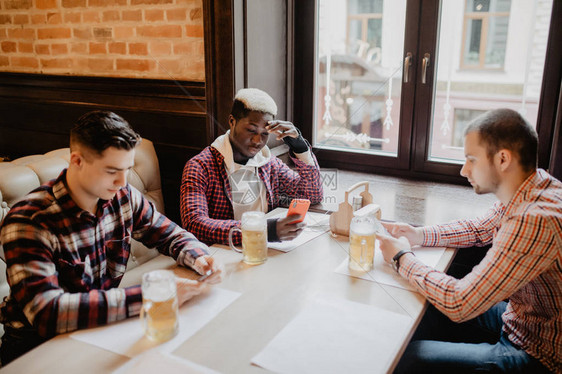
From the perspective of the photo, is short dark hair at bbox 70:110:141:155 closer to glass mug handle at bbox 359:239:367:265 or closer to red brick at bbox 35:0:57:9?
glass mug handle at bbox 359:239:367:265

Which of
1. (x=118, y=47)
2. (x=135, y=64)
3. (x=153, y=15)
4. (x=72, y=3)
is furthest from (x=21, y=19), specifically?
(x=153, y=15)

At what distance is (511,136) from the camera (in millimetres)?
1325

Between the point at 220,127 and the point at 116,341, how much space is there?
1389 millimetres

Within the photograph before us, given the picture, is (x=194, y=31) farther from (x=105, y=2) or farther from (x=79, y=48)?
(x=79, y=48)

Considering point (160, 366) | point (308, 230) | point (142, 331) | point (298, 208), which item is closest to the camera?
point (160, 366)

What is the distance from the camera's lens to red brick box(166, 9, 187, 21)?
231 centimetres

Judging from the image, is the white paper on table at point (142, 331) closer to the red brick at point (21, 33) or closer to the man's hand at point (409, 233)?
the man's hand at point (409, 233)

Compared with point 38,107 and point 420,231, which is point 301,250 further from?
point 38,107

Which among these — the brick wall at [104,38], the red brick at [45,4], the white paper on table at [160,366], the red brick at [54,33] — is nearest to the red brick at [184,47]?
the brick wall at [104,38]

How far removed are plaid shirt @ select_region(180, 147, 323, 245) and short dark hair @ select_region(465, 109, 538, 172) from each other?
0.83 m

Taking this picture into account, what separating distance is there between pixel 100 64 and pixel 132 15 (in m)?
0.34

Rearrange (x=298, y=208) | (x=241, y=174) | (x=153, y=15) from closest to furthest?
(x=298, y=208)
(x=241, y=174)
(x=153, y=15)

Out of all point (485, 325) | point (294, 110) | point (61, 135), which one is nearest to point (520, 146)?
point (485, 325)

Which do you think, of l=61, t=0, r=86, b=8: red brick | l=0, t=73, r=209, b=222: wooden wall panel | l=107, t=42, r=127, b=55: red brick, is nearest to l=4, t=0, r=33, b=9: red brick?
l=61, t=0, r=86, b=8: red brick
